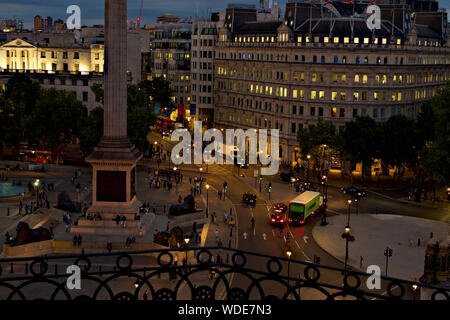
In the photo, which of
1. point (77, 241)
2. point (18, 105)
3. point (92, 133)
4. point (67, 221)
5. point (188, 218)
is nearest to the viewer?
point (77, 241)

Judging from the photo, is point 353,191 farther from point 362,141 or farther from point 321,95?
point 321,95

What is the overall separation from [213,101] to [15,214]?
6777 centimetres

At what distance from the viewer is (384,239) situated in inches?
2094

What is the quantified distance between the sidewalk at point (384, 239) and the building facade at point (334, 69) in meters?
30.1

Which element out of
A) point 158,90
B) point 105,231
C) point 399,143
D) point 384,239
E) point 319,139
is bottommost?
point 384,239

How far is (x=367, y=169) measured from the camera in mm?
84375

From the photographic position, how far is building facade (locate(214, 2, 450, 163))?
8644 centimetres

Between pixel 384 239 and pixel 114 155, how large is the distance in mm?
25399

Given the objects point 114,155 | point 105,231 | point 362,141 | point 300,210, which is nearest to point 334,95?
point 362,141

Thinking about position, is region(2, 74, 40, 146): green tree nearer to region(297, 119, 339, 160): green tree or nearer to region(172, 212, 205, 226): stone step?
region(172, 212, 205, 226): stone step

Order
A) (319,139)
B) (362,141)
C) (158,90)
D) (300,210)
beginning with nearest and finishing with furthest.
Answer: (300,210), (362,141), (319,139), (158,90)

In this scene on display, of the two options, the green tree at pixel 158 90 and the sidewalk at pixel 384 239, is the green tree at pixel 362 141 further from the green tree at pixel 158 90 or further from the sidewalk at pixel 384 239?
the green tree at pixel 158 90

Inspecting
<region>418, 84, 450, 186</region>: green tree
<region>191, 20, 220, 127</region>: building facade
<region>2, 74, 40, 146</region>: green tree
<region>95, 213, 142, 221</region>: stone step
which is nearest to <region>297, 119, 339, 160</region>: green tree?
<region>418, 84, 450, 186</region>: green tree

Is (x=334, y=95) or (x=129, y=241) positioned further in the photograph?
(x=334, y=95)
